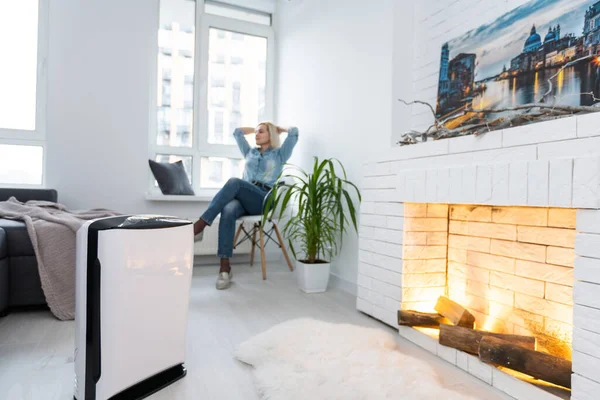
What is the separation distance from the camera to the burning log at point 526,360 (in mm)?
1258

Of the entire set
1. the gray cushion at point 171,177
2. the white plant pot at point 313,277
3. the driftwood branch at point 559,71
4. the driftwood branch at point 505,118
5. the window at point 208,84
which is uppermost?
the window at point 208,84

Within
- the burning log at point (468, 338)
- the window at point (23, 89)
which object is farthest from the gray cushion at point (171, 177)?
the burning log at point (468, 338)

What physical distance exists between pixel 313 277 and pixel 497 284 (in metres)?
1.27

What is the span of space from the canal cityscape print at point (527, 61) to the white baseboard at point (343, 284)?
1.25m

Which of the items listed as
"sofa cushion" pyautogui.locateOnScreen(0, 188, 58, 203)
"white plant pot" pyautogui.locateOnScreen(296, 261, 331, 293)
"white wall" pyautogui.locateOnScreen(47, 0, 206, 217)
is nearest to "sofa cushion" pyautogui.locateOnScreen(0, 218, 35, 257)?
"sofa cushion" pyautogui.locateOnScreen(0, 188, 58, 203)

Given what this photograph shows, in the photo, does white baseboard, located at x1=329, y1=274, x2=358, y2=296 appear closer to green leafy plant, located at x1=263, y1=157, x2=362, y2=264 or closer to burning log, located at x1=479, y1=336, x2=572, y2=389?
green leafy plant, located at x1=263, y1=157, x2=362, y2=264

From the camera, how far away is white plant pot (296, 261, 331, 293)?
2730mm

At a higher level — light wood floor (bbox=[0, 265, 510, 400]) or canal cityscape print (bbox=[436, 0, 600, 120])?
canal cityscape print (bbox=[436, 0, 600, 120])

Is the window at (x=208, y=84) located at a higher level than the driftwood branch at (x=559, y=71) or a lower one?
higher

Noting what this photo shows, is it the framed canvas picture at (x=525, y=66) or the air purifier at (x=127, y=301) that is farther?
the framed canvas picture at (x=525, y=66)

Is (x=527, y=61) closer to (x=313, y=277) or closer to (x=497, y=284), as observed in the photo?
(x=497, y=284)

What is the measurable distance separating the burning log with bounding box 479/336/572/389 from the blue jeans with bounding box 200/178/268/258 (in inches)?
72.9

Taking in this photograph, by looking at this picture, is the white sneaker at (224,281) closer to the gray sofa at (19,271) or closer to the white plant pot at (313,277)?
the white plant pot at (313,277)

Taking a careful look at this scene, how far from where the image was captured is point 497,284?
1711 millimetres
